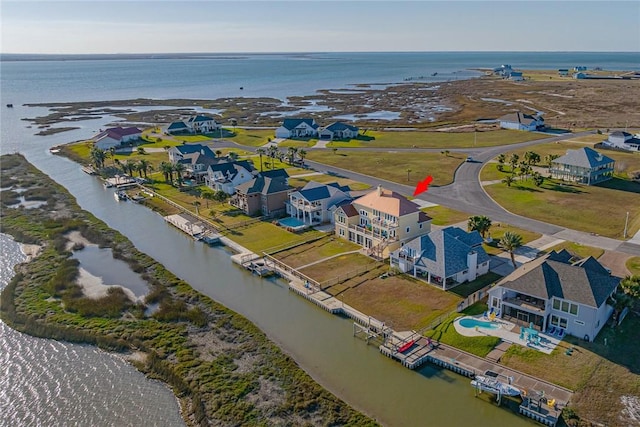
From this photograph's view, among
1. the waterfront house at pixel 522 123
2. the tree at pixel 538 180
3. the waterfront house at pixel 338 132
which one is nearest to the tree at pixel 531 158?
the tree at pixel 538 180

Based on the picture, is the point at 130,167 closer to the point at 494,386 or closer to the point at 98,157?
the point at 98,157

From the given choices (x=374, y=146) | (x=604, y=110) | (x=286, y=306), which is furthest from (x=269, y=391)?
(x=604, y=110)

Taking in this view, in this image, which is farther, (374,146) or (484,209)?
(374,146)

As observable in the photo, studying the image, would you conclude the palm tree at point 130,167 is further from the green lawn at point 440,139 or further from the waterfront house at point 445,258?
the waterfront house at point 445,258

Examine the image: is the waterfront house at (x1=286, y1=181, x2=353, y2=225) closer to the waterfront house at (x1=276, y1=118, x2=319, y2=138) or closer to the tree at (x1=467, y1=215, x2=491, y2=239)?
the tree at (x1=467, y1=215, x2=491, y2=239)

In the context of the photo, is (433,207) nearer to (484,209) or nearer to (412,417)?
(484,209)
